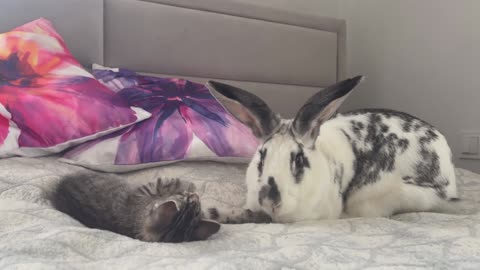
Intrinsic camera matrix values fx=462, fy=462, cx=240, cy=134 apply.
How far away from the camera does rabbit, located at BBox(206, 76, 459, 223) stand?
106cm

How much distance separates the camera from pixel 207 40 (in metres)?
2.19

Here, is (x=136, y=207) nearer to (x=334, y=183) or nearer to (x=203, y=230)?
(x=203, y=230)

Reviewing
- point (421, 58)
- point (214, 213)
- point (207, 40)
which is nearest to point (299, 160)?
point (214, 213)

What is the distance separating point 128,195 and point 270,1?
6.09 ft

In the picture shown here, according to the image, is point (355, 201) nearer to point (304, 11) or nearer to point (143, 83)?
point (143, 83)

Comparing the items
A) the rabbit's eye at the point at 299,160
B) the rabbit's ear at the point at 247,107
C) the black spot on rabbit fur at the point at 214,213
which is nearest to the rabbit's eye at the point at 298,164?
the rabbit's eye at the point at 299,160

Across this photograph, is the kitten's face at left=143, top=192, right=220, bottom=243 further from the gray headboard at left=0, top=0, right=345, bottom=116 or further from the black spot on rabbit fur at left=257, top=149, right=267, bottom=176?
the gray headboard at left=0, top=0, right=345, bottom=116

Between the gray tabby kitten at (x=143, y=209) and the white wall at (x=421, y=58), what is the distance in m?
1.53

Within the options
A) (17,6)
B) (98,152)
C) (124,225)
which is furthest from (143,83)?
(124,225)

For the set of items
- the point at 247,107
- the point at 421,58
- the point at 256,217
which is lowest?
the point at 256,217

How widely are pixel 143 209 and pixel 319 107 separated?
46 centimetres

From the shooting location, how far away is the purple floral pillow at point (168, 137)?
140 cm

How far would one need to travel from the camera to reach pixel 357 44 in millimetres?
2875

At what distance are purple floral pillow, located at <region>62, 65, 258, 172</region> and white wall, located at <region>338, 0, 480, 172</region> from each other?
1.22m
